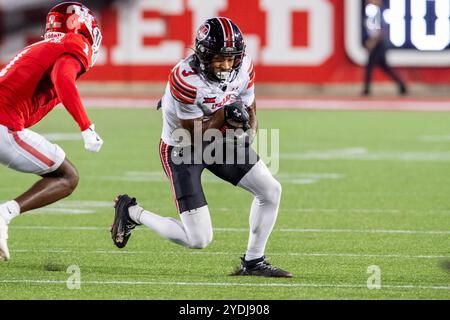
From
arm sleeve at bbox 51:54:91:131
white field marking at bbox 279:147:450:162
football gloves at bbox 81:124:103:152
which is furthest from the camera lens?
white field marking at bbox 279:147:450:162

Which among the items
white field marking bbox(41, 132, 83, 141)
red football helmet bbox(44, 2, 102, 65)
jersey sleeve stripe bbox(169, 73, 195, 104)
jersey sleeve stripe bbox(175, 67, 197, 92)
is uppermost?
red football helmet bbox(44, 2, 102, 65)

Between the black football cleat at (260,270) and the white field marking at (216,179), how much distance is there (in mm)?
5151

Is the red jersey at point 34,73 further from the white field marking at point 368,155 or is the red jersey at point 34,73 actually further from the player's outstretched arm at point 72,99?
the white field marking at point 368,155

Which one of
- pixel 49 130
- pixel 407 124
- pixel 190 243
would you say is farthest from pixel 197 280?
pixel 407 124

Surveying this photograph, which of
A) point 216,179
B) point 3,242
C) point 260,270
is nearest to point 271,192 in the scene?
point 260,270

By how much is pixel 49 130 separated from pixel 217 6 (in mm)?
7242

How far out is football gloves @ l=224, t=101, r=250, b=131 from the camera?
7.00 m

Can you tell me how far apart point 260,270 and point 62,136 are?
9.99m

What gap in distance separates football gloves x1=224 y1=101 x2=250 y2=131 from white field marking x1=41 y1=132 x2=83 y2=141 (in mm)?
9540

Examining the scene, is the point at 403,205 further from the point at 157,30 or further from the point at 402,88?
the point at 157,30

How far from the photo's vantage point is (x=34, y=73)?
7.46 meters

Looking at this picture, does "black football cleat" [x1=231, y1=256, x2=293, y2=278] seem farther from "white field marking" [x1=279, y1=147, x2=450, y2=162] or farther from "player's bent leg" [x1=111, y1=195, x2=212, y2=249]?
"white field marking" [x1=279, y1=147, x2=450, y2=162]

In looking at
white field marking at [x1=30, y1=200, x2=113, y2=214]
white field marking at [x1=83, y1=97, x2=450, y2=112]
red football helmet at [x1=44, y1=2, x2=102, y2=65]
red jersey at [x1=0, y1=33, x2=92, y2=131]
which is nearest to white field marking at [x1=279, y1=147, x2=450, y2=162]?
white field marking at [x1=30, y1=200, x2=113, y2=214]

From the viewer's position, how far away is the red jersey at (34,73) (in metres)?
7.45
